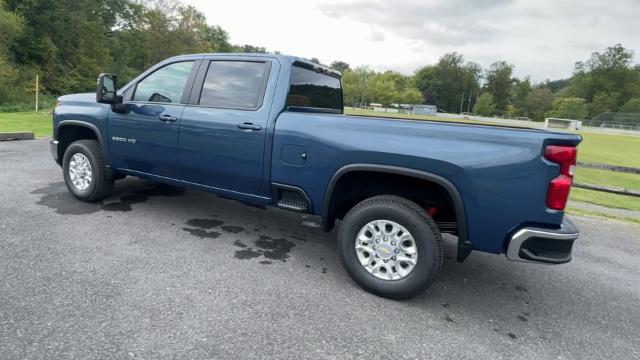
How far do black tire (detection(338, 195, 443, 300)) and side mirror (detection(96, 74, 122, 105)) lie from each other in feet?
9.81

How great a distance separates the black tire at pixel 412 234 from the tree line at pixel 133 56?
2104 mm

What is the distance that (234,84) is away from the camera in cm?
388

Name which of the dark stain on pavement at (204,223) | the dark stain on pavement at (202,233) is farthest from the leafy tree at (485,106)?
the dark stain on pavement at (202,233)

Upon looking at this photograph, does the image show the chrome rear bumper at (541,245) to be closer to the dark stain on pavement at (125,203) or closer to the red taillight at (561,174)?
the red taillight at (561,174)

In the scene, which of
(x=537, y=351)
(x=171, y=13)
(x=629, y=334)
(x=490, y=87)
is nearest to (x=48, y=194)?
(x=537, y=351)

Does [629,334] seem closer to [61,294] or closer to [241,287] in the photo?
[241,287]

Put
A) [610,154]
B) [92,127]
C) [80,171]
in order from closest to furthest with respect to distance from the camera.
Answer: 1. [92,127]
2. [80,171]
3. [610,154]

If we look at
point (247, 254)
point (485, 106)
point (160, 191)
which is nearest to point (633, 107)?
point (485, 106)

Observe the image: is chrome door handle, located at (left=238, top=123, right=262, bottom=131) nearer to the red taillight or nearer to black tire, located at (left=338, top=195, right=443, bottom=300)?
black tire, located at (left=338, top=195, right=443, bottom=300)

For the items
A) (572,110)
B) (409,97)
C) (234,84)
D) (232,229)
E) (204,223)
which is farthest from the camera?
(409,97)

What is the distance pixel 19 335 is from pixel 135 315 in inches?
24.8

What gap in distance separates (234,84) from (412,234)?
2.28 m

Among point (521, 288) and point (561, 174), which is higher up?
point (561, 174)

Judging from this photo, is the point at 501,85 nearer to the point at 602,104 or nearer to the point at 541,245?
the point at 602,104
